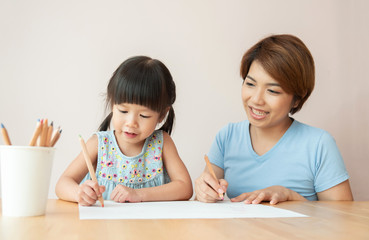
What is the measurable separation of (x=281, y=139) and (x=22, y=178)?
980mm

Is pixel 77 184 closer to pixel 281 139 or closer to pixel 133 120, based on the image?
pixel 133 120

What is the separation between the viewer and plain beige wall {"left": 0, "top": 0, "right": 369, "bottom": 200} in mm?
1779

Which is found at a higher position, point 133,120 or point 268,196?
point 133,120

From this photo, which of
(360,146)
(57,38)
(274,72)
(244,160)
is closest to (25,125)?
(57,38)

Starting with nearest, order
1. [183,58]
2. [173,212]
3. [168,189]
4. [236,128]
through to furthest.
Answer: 1. [173,212]
2. [168,189]
3. [236,128]
4. [183,58]

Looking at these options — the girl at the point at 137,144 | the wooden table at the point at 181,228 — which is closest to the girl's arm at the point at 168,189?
the girl at the point at 137,144

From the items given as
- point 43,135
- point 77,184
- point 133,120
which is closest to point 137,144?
point 133,120

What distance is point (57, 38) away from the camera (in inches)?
70.8

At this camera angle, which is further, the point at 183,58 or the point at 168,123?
the point at 183,58

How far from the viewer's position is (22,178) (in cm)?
69

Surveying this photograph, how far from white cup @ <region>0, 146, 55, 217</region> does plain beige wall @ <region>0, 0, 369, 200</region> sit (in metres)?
1.15

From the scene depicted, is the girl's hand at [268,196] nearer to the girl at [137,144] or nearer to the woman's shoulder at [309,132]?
the girl at [137,144]

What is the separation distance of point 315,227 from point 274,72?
2.35ft

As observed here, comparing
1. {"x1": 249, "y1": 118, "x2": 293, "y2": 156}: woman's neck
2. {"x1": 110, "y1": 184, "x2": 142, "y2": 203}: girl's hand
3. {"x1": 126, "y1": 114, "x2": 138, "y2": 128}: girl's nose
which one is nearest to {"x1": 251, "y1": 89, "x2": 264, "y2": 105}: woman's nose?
{"x1": 249, "y1": 118, "x2": 293, "y2": 156}: woman's neck
